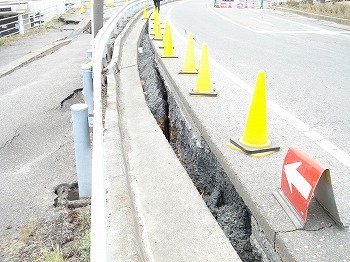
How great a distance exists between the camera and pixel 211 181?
4.09 meters

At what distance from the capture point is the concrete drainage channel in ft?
10.2

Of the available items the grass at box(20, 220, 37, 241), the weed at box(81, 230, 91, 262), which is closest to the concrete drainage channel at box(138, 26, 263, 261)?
the weed at box(81, 230, 91, 262)

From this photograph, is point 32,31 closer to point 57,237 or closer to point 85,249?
point 57,237

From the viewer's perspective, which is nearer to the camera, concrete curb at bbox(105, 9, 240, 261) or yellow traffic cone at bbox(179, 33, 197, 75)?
concrete curb at bbox(105, 9, 240, 261)

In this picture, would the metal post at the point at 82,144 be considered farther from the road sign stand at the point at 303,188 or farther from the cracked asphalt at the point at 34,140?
the road sign stand at the point at 303,188

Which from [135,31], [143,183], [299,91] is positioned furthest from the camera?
[135,31]

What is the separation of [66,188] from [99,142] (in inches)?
83.9

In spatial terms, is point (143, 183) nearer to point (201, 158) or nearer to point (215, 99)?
point (201, 158)

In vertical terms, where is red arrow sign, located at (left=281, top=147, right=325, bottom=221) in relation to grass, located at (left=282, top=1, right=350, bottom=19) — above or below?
below

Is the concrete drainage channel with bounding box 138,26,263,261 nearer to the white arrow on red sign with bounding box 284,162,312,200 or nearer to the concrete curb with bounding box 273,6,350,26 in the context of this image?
the white arrow on red sign with bounding box 284,162,312,200

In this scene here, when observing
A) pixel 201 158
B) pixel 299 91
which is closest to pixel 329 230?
pixel 201 158

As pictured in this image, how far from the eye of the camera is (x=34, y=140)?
586cm

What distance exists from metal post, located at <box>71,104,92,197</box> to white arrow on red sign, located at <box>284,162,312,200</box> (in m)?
1.89

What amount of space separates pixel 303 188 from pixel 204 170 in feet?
5.94
